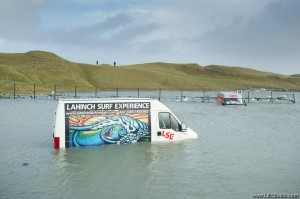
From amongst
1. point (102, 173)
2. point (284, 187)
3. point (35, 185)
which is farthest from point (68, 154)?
point (284, 187)

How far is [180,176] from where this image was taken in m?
15.9

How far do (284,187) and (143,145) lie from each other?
8896 millimetres

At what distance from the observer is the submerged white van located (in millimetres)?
20172

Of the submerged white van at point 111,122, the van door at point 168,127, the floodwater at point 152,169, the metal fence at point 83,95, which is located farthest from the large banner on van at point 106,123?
the metal fence at point 83,95

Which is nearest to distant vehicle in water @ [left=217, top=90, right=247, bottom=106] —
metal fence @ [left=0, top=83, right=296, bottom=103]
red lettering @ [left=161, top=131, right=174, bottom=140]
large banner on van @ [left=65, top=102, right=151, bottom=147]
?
metal fence @ [left=0, top=83, right=296, bottom=103]

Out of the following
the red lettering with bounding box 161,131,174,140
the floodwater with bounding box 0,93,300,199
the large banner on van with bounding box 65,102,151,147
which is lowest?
the floodwater with bounding box 0,93,300,199

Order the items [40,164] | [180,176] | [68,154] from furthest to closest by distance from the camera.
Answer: [68,154] → [40,164] → [180,176]

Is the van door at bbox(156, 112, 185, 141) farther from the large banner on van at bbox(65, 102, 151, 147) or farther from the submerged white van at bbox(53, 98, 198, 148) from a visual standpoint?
the large banner on van at bbox(65, 102, 151, 147)

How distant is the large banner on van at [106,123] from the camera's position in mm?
20250

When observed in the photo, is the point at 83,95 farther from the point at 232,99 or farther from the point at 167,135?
the point at 167,135

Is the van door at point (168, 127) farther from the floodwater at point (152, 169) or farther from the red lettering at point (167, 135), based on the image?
the floodwater at point (152, 169)

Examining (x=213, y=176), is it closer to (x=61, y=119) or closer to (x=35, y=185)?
(x=35, y=185)

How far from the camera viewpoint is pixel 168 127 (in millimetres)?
22281

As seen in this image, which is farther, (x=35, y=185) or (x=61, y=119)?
(x=61, y=119)
